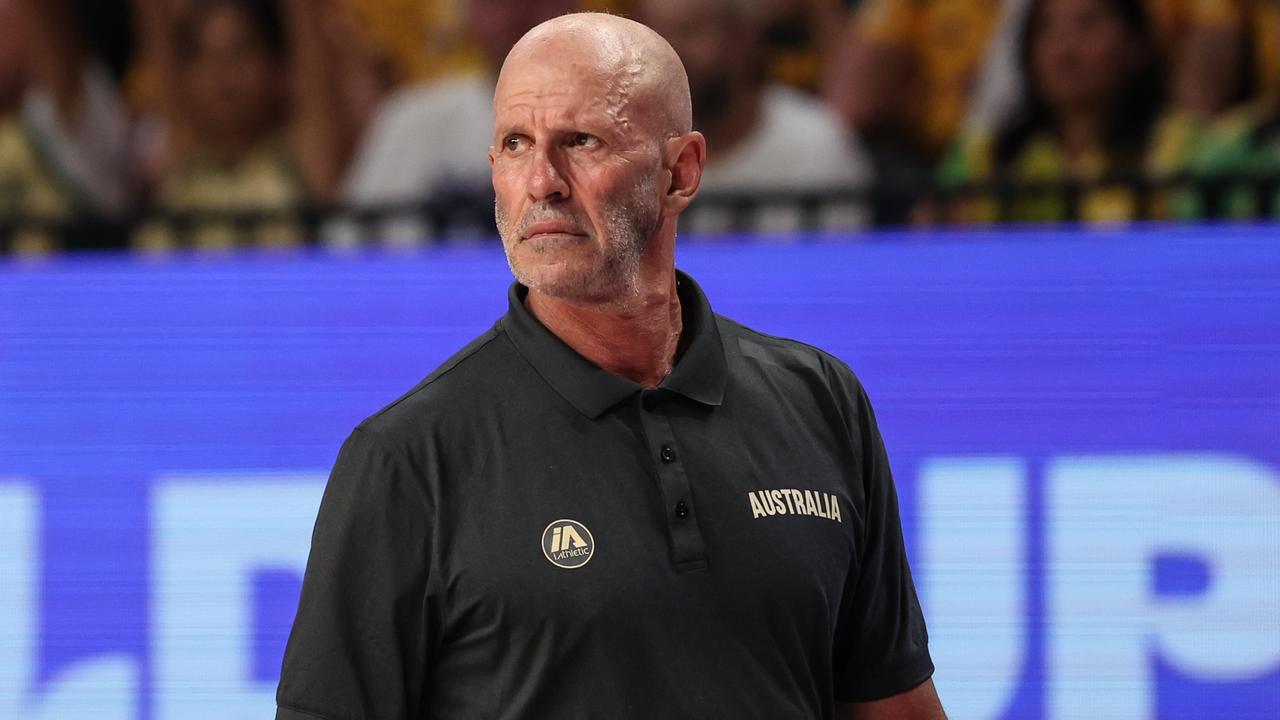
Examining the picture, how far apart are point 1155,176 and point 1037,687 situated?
1370mm

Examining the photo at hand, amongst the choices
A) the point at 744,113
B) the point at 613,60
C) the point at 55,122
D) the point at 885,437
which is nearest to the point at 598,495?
the point at 613,60

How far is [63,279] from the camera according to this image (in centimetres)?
285

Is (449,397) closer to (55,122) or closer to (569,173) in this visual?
(569,173)

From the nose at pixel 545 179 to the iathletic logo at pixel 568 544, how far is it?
0.32 meters

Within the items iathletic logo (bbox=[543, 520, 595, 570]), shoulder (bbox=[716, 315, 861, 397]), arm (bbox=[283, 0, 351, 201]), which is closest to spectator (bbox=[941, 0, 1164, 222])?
arm (bbox=[283, 0, 351, 201])

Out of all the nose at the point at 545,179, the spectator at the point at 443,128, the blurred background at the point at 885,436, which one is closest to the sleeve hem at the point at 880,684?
the nose at the point at 545,179

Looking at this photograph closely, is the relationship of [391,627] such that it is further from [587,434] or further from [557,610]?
[587,434]

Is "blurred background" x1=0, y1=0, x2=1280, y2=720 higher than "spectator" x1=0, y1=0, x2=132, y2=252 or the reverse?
the reverse

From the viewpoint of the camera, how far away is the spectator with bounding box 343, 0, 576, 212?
3984mm

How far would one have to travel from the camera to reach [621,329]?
1567mm

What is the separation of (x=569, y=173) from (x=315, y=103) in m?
2.97

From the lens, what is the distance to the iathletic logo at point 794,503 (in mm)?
1506

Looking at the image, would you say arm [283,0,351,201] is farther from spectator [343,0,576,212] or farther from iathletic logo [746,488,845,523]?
iathletic logo [746,488,845,523]

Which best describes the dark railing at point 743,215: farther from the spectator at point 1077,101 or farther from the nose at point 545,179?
the nose at point 545,179
